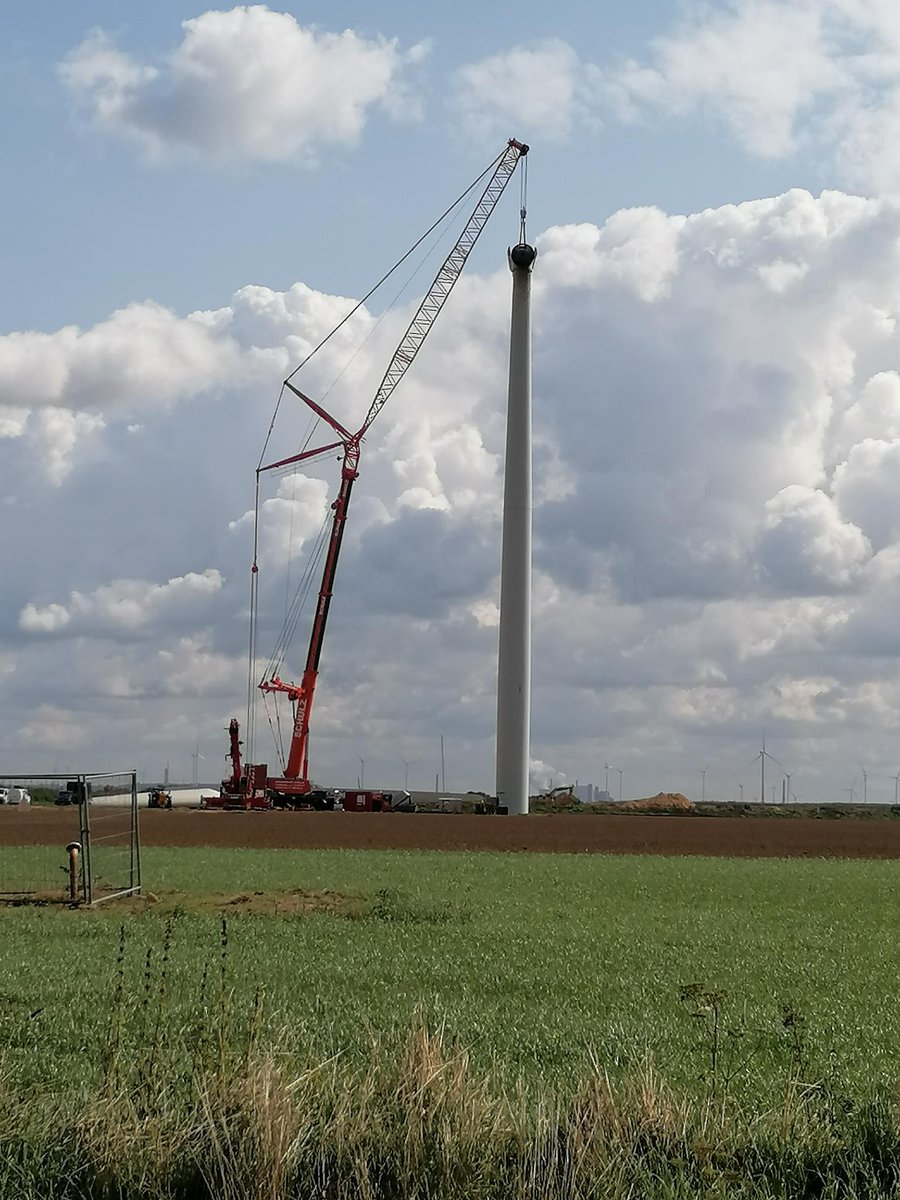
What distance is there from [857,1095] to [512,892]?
24.1 metres

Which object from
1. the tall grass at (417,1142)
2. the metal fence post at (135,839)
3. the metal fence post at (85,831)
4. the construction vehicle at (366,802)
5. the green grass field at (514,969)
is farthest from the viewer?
the construction vehicle at (366,802)

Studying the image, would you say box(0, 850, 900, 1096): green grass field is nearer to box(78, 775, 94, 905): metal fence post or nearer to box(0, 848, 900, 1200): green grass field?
box(0, 848, 900, 1200): green grass field

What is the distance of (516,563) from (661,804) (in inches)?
2583

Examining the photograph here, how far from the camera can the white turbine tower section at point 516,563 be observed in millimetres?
89750

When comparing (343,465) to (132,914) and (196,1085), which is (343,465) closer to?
(132,914)

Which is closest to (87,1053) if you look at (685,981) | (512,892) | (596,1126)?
(596,1126)

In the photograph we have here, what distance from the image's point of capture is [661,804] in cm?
14738

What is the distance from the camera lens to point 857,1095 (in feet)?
41.7

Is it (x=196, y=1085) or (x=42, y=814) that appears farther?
(x=42, y=814)

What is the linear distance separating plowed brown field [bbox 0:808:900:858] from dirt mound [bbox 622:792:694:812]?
45.2m

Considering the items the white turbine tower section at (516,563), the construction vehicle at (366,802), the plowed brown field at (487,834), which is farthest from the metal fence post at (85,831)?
the construction vehicle at (366,802)

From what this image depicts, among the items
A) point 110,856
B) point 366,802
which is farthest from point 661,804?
point 110,856

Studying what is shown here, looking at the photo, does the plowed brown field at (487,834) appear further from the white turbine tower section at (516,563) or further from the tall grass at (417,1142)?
the tall grass at (417,1142)

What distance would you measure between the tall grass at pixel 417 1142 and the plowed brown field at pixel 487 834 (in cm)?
4829
